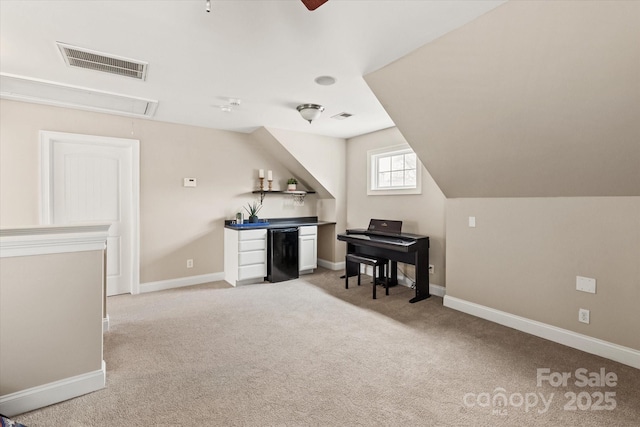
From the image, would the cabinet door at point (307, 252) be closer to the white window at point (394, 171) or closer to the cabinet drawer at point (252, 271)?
the cabinet drawer at point (252, 271)

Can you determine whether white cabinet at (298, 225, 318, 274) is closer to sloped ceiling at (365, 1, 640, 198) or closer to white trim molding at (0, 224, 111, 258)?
sloped ceiling at (365, 1, 640, 198)

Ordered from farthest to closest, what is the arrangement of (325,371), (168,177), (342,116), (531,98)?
1. (168,177)
2. (342,116)
3. (325,371)
4. (531,98)

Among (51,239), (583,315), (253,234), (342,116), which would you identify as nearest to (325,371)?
(51,239)

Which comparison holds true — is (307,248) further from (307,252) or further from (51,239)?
(51,239)

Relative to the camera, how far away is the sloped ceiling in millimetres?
1678

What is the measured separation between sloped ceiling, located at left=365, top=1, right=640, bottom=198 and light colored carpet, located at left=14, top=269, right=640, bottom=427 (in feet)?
4.86

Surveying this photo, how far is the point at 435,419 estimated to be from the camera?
5.71ft

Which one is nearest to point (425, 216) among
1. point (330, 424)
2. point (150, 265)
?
point (330, 424)

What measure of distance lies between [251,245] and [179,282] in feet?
3.80

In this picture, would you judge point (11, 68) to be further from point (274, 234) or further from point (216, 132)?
point (274, 234)

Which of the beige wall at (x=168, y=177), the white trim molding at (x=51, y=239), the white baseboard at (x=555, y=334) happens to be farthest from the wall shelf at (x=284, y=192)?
the white trim molding at (x=51, y=239)

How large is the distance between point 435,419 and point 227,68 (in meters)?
2.94

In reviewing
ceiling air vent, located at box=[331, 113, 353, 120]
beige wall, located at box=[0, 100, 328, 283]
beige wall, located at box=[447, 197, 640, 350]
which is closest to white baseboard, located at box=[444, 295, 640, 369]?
beige wall, located at box=[447, 197, 640, 350]

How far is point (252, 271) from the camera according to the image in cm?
455
